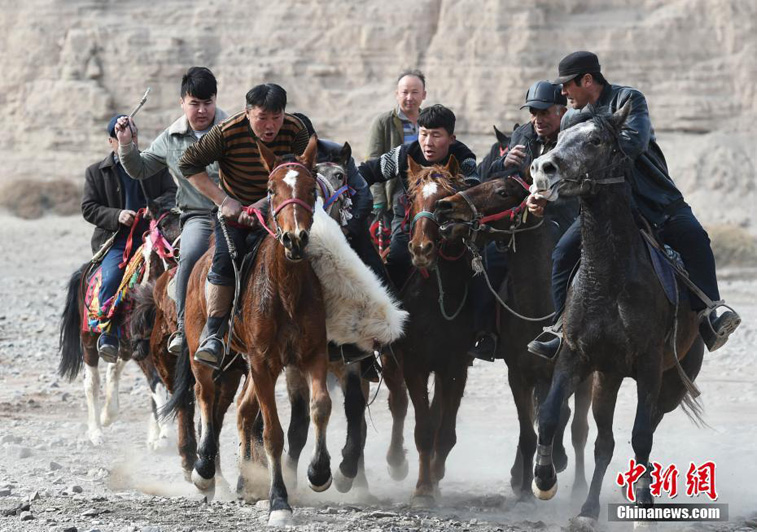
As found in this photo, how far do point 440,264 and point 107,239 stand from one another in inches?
167

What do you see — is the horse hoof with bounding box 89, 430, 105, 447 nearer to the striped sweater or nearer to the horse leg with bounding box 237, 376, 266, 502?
the horse leg with bounding box 237, 376, 266, 502

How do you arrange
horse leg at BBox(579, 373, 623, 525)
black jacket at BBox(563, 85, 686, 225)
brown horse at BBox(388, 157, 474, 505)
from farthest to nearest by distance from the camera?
brown horse at BBox(388, 157, 474, 505) < black jacket at BBox(563, 85, 686, 225) < horse leg at BBox(579, 373, 623, 525)

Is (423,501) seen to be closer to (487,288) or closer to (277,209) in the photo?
(487,288)

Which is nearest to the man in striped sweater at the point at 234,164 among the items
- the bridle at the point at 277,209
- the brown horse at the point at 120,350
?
the bridle at the point at 277,209

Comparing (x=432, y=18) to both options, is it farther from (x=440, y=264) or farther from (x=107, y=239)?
(x=440, y=264)

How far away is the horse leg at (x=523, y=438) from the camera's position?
354 inches

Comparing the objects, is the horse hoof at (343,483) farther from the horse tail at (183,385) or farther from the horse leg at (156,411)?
the horse leg at (156,411)

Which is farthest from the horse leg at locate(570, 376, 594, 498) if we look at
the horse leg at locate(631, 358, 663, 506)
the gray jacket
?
the gray jacket

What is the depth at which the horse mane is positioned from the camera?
29.6 ft

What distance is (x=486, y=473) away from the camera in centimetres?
1043

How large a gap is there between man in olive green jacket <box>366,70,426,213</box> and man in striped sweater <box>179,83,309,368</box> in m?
2.93

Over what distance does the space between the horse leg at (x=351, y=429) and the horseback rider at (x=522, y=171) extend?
0.92 meters

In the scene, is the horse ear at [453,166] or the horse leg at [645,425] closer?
the horse leg at [645,425]

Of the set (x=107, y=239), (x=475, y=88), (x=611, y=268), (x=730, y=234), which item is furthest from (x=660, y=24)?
(x=611, y=268)
